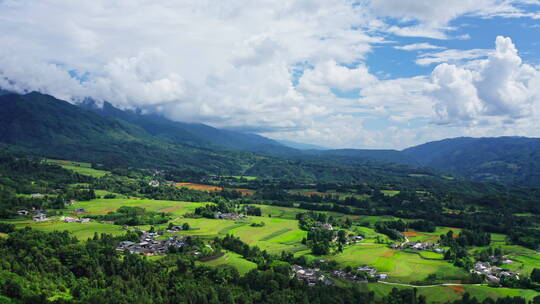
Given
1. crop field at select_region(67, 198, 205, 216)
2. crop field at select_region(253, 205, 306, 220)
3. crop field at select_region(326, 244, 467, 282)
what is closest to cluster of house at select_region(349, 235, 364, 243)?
crop field at select_region(326, 244, 467, 282)

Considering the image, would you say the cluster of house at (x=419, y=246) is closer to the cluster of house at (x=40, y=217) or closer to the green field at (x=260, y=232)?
the green field at (x=260, y=232)

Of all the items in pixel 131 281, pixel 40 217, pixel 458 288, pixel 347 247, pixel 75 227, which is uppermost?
pixel 40 217

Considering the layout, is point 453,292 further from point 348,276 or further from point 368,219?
point 368,219

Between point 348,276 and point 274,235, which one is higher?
point 274,235

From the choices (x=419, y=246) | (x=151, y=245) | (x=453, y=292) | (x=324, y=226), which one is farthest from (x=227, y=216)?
(x=453, y=292)

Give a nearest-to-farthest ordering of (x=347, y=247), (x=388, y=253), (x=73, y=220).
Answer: (x=388, y=253), (x=347, y=247), (x=73, y=220)

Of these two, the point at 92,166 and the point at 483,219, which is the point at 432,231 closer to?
the point at 483,219
